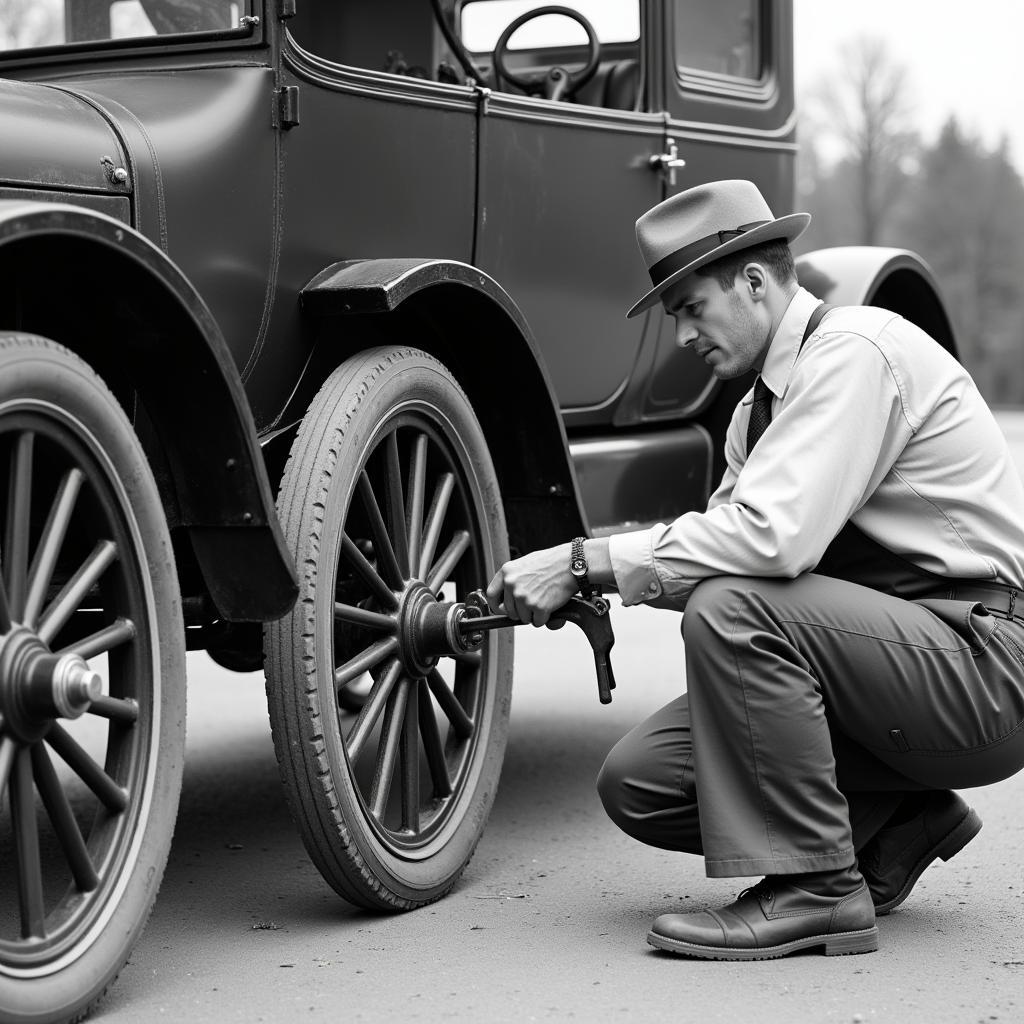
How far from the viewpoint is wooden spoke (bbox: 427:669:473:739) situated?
3.29m

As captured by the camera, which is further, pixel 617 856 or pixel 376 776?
pixel 617 856

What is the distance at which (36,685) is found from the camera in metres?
2.28

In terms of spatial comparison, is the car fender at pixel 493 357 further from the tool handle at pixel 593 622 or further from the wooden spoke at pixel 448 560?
the tool handle at pixel 593 622

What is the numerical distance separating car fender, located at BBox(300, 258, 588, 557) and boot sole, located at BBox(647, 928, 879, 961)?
109 cm

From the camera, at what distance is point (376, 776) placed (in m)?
3.09

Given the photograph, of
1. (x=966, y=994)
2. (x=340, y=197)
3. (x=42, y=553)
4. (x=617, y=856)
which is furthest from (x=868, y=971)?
(x=340, y=197)

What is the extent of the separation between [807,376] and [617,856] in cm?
122

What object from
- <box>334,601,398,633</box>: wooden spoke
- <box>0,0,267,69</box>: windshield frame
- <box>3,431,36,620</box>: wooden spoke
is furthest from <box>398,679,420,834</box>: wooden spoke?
<box>0,0,267,69</box>: windshield frame

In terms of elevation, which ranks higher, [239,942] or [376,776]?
[376,776]

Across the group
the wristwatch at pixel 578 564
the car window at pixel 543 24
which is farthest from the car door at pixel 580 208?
the wristwatch at pixel 578 564

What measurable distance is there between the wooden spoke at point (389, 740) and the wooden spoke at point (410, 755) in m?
0.01

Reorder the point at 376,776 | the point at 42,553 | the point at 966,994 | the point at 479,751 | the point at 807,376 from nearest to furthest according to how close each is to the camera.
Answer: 1. the point at 42,553
2. the point at 966,994
3. the point at 807,376
4. the point at 376,776
5. the point at 479,751

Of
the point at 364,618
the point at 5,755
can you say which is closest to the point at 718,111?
the point at 364,618

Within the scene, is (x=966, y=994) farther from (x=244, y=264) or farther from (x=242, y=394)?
(x=244, y=264)
